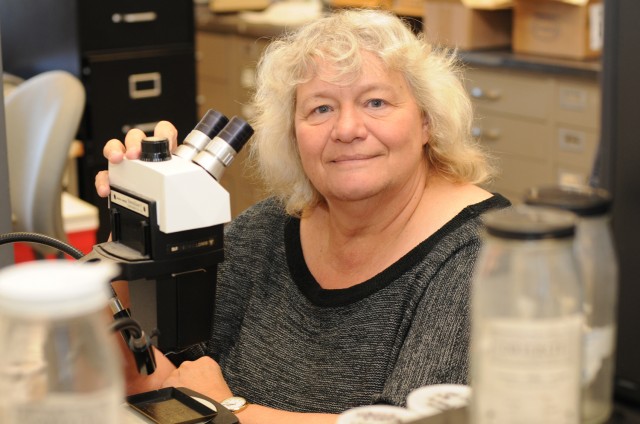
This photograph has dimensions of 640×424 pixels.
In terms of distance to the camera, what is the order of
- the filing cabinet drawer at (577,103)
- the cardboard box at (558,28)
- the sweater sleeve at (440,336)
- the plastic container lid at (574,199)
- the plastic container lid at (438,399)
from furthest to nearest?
the cardboard box at (558,28)
the filing cabinet drawer at (577,103)
the sweater sleeve at (440,336)
the plastic container lid at (438,399)
the plastic container lid at (574,199)

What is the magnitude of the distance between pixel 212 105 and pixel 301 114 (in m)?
3.61

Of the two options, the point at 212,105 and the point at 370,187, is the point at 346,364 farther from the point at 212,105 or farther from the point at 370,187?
the point at 212,105

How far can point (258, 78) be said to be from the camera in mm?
2025

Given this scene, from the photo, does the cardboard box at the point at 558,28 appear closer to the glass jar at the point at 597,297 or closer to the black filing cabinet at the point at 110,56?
the black filing cabinet at the point at 110,56

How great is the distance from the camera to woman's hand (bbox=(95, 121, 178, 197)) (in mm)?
1446

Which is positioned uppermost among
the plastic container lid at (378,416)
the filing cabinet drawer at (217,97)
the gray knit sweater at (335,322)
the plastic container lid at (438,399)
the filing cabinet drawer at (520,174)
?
the plastic container lid at (438,399)

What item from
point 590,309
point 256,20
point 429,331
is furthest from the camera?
point 256,20

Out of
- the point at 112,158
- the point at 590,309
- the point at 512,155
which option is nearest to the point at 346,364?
the point at 112,158

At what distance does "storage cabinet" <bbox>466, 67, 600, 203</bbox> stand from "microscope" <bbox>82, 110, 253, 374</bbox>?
2422 mm

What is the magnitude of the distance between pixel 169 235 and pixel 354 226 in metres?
0.62

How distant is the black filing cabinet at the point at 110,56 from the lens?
4043 mm

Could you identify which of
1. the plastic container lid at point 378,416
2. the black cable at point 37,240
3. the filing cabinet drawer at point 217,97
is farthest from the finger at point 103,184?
the filing cabinet drawer at point 217,97

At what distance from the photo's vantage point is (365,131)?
1.79 m

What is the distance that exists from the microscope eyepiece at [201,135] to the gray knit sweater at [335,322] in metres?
0.45
